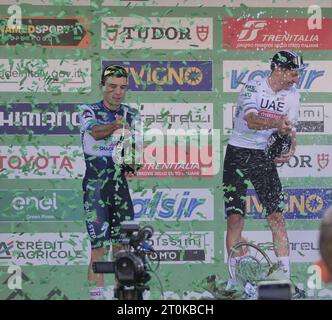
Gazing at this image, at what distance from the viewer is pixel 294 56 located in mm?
4793

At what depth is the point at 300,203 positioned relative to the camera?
15.8ft

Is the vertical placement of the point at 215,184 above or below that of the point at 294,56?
below

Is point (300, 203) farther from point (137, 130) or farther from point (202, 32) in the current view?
point (202, 32)

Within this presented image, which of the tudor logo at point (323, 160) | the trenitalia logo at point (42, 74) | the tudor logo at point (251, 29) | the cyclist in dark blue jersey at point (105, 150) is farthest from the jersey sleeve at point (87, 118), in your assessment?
the tudor logo at point (323, 160)

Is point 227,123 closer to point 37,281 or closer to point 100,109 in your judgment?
point 100,109

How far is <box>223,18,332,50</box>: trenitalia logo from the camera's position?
4770 mm

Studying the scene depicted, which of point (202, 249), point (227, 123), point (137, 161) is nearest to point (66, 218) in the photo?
point (137, 161)

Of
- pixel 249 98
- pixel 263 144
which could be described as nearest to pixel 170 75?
pixel 249 98

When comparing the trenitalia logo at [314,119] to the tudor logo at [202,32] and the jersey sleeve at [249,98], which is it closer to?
the jersey sleeve at [249,98]

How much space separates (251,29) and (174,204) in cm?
128

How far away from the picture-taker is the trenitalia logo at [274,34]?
15.6 ft

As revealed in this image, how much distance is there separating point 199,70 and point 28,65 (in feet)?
3.74

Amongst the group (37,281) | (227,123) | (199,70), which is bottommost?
(37,281)

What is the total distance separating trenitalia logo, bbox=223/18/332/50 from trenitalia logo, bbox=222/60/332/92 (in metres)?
0.11
